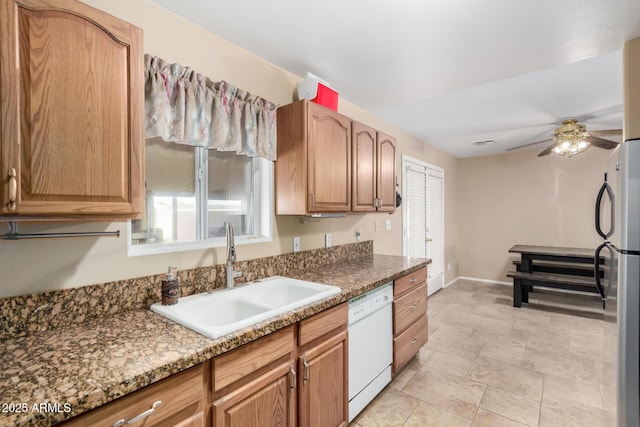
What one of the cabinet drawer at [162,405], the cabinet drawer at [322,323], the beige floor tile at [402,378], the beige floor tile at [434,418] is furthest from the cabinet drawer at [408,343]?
the cabinet drawer at [162,405]

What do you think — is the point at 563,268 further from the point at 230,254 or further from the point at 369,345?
the point at 230,254

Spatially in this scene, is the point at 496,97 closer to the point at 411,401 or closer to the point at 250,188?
the point at 250,188

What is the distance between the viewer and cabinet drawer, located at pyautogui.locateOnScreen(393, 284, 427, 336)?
228 cm

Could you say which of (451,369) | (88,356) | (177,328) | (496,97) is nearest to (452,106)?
(496,97)

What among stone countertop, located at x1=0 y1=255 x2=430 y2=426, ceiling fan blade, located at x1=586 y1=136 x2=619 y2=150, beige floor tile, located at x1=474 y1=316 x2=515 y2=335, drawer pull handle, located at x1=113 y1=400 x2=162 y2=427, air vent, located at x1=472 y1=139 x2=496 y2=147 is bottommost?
beige floor tile, located at x1=474 y1=316 x2=515 y2=335

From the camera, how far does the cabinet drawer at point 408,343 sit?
230 centimetres

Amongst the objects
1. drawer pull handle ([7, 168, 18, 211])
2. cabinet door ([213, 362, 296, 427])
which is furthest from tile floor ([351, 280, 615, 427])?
drawer pull handle ([7, 168, 18, 211])

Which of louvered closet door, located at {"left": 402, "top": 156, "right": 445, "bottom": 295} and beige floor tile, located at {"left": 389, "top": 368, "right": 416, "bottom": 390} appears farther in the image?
louvered closet door, located at {"left": 402, "top": 156, "right": 445, "bottom": 295}

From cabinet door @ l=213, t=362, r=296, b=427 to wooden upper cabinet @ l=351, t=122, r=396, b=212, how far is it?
1373 mm

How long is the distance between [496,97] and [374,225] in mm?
1666

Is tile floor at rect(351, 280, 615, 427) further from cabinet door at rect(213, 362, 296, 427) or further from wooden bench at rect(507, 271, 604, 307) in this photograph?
cabinet door at rect(213, 362, 296, 427)

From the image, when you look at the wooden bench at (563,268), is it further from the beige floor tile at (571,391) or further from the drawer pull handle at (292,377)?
the drawer pull handle at (292,377)

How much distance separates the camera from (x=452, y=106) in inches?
119

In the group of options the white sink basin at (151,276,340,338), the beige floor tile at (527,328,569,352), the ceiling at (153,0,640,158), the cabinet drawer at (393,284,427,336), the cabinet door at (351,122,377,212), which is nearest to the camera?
the white sink basin at (151,276,340,338)
